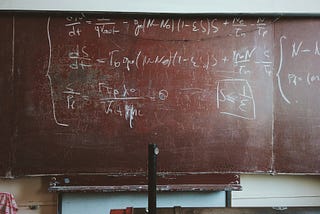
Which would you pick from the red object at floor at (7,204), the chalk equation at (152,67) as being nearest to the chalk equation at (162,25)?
the chalk equation at (152,67)

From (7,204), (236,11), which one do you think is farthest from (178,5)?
(7,204)

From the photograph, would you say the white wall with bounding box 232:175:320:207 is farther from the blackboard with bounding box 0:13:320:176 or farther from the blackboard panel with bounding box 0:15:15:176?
the blackboard panel with bounding box 0:15:15:176

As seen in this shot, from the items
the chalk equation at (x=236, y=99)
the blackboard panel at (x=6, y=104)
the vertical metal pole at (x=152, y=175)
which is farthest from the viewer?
the chalk equation at (x=236, y=99)

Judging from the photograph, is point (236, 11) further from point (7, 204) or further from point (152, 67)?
point (7, 204)

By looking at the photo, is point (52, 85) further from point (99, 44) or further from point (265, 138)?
point (265, 138)

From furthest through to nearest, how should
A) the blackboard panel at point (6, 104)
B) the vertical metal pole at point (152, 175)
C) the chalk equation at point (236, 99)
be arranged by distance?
the chalk equation at point (236, 99) → the blackboard panel at point (6, 104) → the vertical metal pole at point (152, 175)

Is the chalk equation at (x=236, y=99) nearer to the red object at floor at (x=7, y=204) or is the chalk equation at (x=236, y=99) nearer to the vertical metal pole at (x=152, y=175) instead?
the vertical metal pole at (x=152, y=175)

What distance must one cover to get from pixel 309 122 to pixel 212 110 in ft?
2.01

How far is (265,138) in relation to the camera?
7.83 ft

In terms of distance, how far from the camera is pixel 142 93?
2357mm

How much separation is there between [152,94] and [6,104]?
2.87 ft

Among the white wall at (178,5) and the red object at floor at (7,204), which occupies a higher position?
the white wall at (178,5)

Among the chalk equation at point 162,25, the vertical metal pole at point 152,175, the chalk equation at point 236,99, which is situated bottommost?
the vertical metal pole at point 152,175

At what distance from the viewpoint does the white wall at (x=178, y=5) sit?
2.34m
